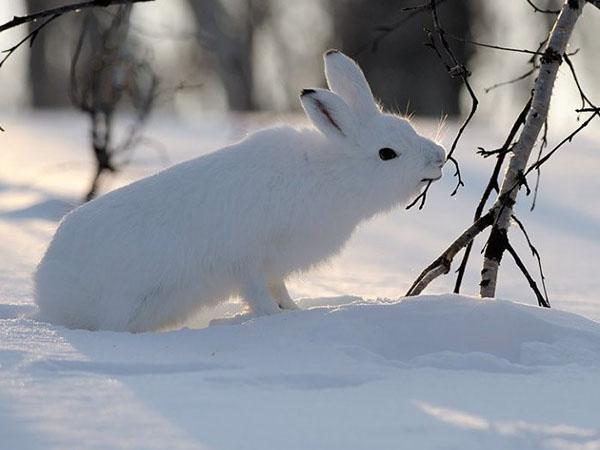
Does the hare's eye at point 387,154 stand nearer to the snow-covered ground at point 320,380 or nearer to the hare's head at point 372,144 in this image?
the hare's head at point 372,144

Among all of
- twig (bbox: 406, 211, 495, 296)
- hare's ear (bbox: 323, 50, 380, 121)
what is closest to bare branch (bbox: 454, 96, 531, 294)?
twig (bbox: 406, 211, 495, 296)

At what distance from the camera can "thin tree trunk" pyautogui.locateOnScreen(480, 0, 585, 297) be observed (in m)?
4.23

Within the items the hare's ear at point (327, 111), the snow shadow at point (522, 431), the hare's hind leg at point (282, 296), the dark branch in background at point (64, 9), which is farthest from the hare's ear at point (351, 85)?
the snow shadow at point (522, 431)

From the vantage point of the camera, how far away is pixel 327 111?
13.6 feet

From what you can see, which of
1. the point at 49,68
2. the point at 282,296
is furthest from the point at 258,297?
the point at 49,68

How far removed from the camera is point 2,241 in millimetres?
7008

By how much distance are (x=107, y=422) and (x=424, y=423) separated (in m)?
0.69

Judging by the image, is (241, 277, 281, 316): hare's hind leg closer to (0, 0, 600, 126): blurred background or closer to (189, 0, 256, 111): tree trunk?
(189, 0, 256, 111): tree trunk

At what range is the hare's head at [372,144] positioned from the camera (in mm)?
4137

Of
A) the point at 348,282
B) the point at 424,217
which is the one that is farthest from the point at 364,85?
the point at 424,217

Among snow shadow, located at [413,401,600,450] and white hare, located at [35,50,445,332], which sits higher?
white hare, located at [35,50,445,332]

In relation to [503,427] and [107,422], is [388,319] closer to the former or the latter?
[503,427]

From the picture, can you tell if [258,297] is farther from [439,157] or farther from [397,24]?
[397,24]

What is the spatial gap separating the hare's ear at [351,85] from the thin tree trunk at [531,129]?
534 millimetres
